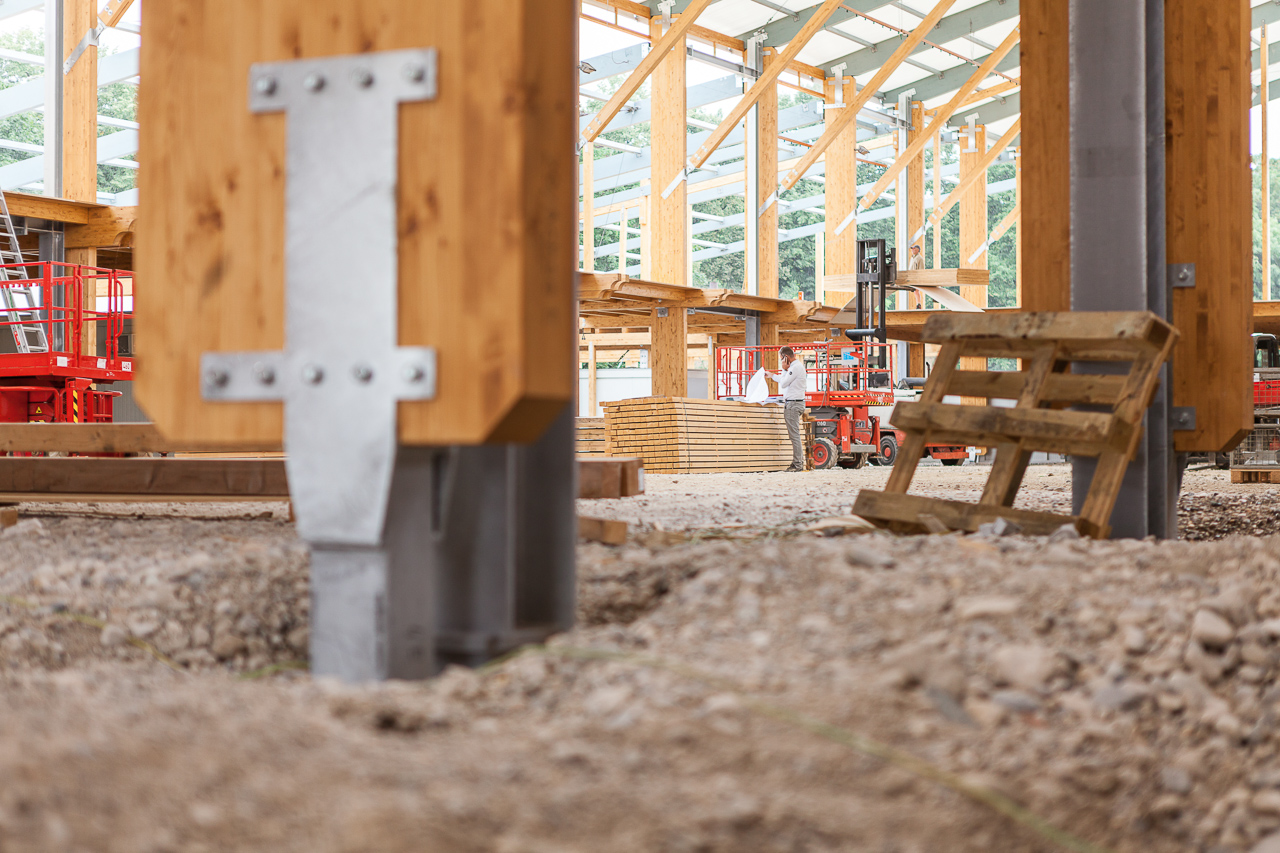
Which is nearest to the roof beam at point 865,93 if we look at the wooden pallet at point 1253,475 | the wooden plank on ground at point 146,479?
the wooden pallet at point 1253,475

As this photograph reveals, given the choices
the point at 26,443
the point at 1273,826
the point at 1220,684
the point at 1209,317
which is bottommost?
the point at 1273,826

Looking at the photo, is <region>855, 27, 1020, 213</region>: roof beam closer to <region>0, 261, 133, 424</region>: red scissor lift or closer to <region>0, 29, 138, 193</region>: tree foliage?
<region>0, 261, 133, 424</region>: red scissor lift

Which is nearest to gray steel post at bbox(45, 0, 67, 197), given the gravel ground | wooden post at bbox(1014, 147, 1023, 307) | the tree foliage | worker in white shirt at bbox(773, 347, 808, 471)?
worker in white shirt at bbox(773, 347, 808, 471)

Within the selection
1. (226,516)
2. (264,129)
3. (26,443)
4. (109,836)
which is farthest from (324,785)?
(26,443)

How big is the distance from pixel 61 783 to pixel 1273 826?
7.14 ft

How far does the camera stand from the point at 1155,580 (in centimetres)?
305

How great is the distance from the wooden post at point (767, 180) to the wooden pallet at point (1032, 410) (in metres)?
16.6

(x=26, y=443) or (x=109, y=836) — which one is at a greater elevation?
(x=26, y=443)

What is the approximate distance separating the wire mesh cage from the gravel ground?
10.5 metres

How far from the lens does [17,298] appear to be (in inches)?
572

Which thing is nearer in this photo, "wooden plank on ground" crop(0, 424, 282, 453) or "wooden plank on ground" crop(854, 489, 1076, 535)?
"wooden plank on ground" crop(854, 489, 1076, 535)

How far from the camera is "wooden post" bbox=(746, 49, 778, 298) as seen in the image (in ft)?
72.3

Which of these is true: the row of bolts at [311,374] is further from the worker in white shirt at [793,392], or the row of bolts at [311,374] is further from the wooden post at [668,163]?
the wooden post at [668,163]

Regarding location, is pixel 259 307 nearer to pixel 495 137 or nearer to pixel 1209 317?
pixel 495 137
